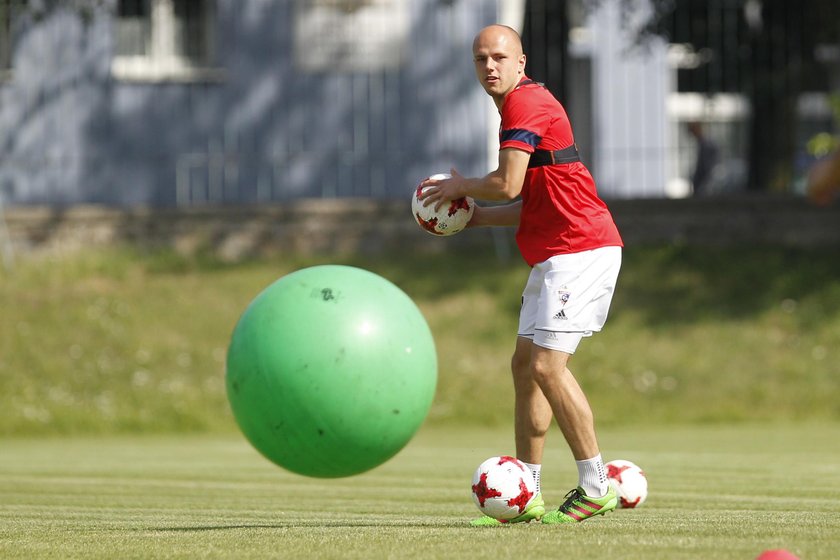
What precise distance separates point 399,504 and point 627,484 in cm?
166

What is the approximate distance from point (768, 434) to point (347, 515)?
9.38 metres

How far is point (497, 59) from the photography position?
24.6 ft

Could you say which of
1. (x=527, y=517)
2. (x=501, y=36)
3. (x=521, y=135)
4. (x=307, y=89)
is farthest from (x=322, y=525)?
(x=307, y=89)

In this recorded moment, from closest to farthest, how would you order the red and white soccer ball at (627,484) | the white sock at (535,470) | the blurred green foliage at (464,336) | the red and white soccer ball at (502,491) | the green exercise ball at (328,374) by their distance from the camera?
the green exercise ball at (328,374), the red and white soccer ball at (502,491), the white sock at (535,470), the red and white soccer ball at (627,484), the blurred green foliage at (464,336)

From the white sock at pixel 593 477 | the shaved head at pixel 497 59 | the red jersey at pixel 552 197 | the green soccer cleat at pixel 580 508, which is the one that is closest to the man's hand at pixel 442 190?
the red jersey at pixel 552 197

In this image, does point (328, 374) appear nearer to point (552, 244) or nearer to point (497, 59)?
point (552, 244)

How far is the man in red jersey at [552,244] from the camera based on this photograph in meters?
7.41

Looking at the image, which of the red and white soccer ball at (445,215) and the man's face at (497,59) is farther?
the red and white soccer ball at (445,215)

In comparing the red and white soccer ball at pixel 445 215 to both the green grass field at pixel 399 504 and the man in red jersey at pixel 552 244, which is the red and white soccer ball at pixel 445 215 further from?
the green grass field at pixel 399 504

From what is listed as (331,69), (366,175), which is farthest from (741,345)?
(331,69)

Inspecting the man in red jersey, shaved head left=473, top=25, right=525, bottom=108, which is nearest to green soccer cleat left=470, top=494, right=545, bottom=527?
the man in red jersey

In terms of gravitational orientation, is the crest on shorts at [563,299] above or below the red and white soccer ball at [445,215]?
below

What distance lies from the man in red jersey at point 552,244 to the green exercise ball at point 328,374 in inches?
21.8

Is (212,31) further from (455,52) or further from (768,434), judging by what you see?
(768,434)
